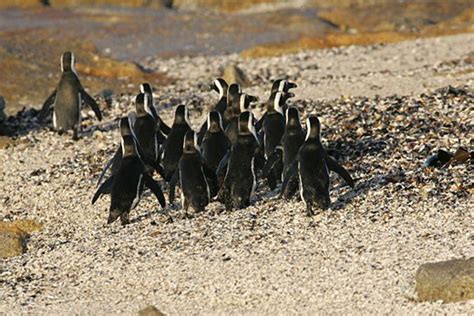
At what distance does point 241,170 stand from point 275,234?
1203 mm

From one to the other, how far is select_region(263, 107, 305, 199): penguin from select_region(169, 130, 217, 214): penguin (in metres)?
0.53

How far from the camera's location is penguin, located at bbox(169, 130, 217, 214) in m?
9.87

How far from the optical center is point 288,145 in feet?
33.3

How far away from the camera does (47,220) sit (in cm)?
1083

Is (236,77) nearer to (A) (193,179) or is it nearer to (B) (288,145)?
(B) (288,145)

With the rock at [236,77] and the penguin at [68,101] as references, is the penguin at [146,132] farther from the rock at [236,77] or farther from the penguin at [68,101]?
the rock at [236,77]

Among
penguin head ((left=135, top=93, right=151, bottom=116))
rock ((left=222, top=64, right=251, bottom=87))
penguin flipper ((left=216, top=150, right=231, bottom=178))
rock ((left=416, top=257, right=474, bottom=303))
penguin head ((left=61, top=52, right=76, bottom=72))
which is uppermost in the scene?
rock ((left=416, top=257, right=474, bottom=303))

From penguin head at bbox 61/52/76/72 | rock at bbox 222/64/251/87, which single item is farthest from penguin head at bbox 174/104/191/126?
rock at bbox 222/64/251/87

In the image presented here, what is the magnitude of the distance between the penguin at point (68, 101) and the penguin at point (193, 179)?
4.35 metres

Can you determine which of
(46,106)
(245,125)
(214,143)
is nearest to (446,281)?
(245,125)

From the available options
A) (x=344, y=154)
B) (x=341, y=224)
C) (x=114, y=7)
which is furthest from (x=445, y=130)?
(x=114, y=7)

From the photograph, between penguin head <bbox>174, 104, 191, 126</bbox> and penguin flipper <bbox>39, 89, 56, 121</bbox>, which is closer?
penguin head <bbox>174, 104, 191, 126</bbox>

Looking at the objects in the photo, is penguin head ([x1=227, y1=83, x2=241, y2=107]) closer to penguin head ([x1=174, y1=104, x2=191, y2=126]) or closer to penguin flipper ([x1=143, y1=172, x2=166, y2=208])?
penguin head ([x1=174, y1=104, x2=191, y2=126])

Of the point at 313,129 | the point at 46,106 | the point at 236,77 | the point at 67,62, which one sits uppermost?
the point at 313,129
